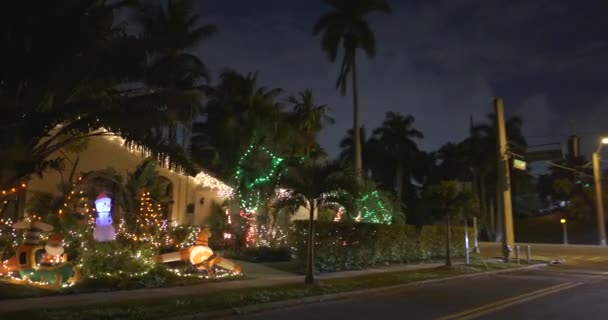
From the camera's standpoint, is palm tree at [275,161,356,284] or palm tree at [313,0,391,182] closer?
palm tree at [275,161,356,284]

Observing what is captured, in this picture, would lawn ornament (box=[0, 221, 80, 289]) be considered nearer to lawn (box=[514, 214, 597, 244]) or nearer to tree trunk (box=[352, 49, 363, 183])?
tree trunk (box=[352, 49, 363, 183])

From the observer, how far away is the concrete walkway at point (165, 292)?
1116 cm

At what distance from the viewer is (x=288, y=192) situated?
1633 cm

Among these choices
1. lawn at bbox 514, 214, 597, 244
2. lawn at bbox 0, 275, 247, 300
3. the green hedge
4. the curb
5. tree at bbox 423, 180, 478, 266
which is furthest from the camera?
lawn at bbox 514, 214, 597, 244

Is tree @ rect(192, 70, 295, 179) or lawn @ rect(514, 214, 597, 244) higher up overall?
tree @ rect(192, 70, 295, 179)

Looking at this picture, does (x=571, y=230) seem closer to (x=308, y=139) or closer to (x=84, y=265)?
(x=308, y=139)

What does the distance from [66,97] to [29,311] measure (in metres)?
4.35

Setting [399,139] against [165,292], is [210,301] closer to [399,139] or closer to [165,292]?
[165,292]

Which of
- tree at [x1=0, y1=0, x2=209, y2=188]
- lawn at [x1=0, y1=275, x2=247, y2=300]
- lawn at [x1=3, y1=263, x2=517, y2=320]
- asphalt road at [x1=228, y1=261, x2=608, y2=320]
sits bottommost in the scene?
asphalt road at [x1=228, y1=261, x2=608, y2=320]

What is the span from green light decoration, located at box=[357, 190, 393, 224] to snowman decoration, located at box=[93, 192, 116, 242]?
12736 mm

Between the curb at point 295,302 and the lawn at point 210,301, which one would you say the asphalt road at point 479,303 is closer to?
the curb at point 295,302

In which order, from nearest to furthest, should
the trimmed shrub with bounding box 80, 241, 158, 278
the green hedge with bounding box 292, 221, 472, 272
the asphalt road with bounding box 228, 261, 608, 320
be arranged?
the asphalt road with bounding box 228, 261, 608, 320
the trimmed shrub with bounding box 80, 241, 158, 278
the green hedge with bounding box 292, 221, 472, 272

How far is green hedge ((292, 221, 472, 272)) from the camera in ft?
64.7

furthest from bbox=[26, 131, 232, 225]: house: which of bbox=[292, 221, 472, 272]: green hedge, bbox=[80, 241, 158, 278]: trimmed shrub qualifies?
bbox=[292, 221, 472, 272]: green hedge
